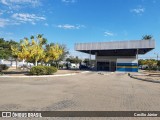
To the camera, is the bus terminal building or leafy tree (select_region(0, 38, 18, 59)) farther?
the bus terminal building

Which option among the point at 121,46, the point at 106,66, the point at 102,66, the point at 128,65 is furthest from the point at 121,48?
the point at 102,66

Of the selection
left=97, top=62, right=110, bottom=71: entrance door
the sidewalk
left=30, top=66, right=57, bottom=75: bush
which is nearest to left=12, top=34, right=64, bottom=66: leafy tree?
left=30, top=66, right=57, bottom=75: bush

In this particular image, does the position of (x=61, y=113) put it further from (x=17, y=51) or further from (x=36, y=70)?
(x=17, y=51)

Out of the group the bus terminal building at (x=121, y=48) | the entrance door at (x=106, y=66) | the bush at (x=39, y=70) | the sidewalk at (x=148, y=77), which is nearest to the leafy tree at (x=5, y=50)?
the bush at (x=39, y=70)

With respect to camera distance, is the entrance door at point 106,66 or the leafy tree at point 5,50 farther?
the entrance door at point 106,66

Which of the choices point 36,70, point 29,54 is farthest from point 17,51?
point 36,70

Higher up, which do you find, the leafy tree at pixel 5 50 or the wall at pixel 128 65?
the leafy tree at pixel 5 50

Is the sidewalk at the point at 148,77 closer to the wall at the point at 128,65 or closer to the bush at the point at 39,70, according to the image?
the wall at the point at 128,65

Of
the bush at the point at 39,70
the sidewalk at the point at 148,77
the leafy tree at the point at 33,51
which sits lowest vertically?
the sidewalk at the point at 148,77

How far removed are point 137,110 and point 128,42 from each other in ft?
121

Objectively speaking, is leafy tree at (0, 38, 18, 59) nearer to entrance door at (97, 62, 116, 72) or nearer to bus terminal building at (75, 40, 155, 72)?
bus terminal building at (75, 40, 155, 72)

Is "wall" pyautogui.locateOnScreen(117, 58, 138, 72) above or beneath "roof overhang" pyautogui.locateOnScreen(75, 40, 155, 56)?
beneath

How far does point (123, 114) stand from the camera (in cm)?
717

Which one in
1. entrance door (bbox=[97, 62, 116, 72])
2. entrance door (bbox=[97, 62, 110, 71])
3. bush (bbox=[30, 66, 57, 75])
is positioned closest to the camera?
bush (bbox=[30, 66, 57, 75])
